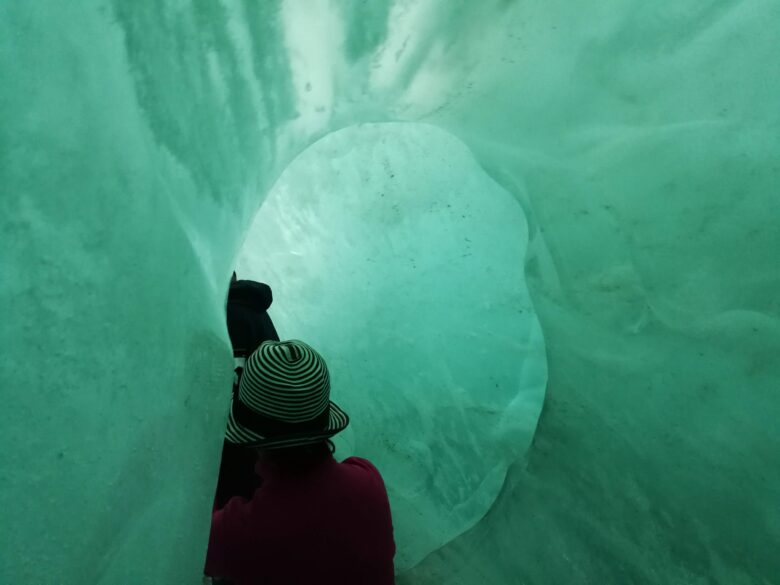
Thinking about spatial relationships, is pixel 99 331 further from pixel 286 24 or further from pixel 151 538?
pixel 286 24

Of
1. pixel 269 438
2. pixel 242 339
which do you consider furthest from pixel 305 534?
pixel 242 339

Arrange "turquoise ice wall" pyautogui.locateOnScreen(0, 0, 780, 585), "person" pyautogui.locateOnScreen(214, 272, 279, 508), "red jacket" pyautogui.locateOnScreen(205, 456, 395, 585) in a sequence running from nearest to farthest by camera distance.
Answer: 1. "turquoise ice wall" pyautogui.locateOnScreen(0, 0, 780, 585)
2. "red jacket" pyautogui.locateOnScreen(205, 456, 395, 585)
3. "person" pyautogui.locateOnScreen(214, 272, 279, 508)

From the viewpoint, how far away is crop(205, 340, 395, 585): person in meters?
0.88

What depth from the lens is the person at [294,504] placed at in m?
0.88

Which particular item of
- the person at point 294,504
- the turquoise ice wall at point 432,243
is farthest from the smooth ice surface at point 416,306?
the person at point 294,504

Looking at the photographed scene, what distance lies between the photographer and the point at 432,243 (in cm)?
141

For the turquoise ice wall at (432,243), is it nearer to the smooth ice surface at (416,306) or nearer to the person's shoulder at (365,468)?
the smooth ice surface at (416,306)

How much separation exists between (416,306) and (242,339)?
1.45 feet

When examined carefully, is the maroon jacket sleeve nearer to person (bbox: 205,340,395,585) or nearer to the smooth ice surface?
person (bbox: 205,340,395,585)

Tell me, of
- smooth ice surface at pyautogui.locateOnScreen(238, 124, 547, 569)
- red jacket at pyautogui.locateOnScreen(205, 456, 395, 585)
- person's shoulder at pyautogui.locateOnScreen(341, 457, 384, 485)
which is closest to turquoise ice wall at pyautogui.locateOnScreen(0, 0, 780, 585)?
smooth ice surface at pyautogui.locateOnScreen(238, 124, 547, 569)

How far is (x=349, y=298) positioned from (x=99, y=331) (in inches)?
42.1

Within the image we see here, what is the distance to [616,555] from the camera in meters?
1.18

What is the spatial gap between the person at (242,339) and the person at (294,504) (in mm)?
315

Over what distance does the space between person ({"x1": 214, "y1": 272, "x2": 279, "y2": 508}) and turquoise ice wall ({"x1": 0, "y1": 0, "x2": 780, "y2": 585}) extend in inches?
12.9
